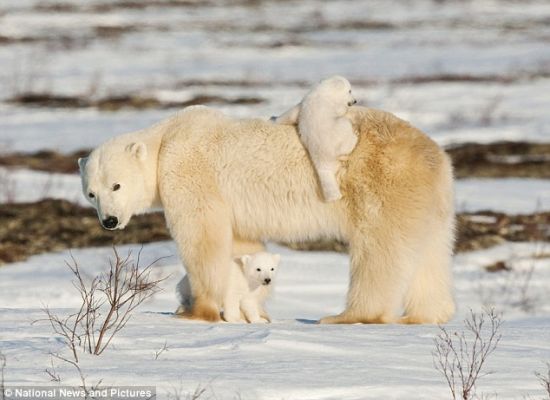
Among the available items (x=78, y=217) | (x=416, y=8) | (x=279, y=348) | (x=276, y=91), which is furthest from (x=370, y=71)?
(x=279, y=348)

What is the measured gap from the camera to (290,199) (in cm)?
614

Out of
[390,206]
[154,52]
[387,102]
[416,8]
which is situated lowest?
[390,206]

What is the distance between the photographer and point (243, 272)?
647 centimetres

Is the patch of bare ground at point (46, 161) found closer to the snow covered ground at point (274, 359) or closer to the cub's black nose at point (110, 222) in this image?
the cub's black nose at point (110, 222)

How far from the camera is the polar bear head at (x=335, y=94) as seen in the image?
6.06 meters

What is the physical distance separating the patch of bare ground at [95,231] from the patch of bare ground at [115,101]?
810 cm

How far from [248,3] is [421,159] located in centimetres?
3934

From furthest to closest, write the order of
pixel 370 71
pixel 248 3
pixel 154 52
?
1. pixel 248 3
2. pixel 154 52
3. pixel 370 71

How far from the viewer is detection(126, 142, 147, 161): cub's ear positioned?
624 centimetres

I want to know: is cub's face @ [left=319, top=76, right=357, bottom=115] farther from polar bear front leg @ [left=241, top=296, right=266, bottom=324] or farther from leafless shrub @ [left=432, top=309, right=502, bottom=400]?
leafless shrub @ [left=432, top=309, right=502, bottom=400]

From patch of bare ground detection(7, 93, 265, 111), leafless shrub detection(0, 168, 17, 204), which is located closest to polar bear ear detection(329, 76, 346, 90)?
leafless shrub detection(0, 168, 17, 204)

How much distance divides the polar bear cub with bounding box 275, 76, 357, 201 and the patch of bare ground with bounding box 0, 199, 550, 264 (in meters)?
4.16

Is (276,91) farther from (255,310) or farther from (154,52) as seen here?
(255,310)

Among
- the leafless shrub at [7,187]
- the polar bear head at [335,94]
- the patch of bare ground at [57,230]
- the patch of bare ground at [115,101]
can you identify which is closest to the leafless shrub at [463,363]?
the polar bear head at [335,94]
